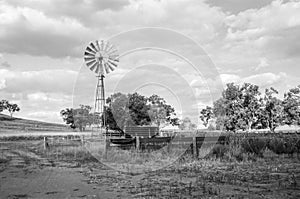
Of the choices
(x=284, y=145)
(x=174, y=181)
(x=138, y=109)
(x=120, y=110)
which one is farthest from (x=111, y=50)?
(x=138, y=109)

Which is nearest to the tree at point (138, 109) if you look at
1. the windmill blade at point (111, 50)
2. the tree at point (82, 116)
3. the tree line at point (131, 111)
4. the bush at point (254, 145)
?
the tree line at point (131, 111)

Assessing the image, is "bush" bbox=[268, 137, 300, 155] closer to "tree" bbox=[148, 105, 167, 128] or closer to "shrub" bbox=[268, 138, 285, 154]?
"shrub" bbox=[268, 138, 285, 154]

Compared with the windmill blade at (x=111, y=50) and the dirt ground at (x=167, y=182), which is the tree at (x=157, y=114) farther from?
the dirt ground at (x=167, y=182)

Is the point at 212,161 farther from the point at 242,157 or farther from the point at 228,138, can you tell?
the point at 228,138

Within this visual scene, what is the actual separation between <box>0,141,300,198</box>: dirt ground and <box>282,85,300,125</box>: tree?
58.9m

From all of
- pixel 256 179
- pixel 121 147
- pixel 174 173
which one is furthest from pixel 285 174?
pixel 121 147

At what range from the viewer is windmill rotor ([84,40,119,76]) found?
95.0 feet

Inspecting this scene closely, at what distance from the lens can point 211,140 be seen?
16703mm

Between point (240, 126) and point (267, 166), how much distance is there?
189 ft

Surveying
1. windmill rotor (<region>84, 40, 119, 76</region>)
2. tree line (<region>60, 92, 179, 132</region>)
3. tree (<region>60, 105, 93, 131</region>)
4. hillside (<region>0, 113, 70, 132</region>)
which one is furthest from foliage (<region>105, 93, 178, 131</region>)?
hillside (<region>0, 113, 70, 132</region>)

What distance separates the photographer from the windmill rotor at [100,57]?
1140 inches

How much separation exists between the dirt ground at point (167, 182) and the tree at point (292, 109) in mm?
58879

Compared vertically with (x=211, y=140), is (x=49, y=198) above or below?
below

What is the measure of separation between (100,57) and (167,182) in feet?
69.1
